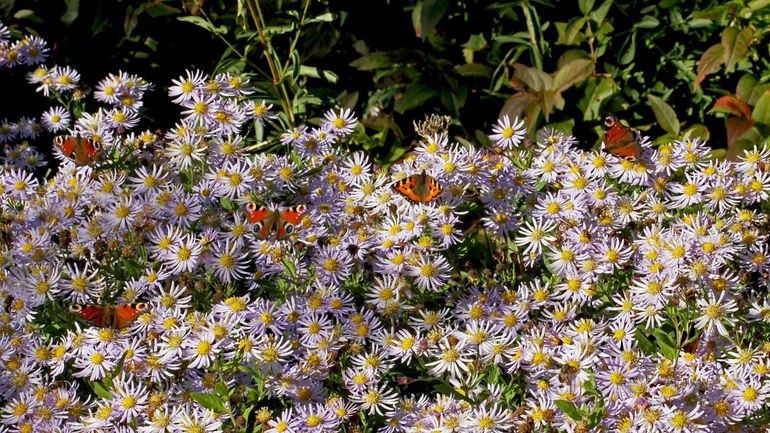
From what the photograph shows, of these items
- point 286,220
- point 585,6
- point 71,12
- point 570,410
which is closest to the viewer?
point 570,410

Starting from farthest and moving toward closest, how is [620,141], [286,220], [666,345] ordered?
1. [620,141]
2. [286,220]
3. [666,345]

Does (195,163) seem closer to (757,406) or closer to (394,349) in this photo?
(394,349)

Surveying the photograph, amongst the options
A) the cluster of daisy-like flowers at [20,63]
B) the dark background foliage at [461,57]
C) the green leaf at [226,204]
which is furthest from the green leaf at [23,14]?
the green leaf at [226,204]

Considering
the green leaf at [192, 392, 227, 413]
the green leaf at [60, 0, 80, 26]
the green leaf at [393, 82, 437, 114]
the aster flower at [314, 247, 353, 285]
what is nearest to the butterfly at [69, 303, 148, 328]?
the green leaf at [192, 392, 227, 413]

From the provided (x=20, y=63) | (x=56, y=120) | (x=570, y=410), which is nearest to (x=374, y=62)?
(x=56, y=120)

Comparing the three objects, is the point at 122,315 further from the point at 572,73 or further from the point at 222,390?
the point at 572,73

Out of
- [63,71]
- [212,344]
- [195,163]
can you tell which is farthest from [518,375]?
[63,71]
